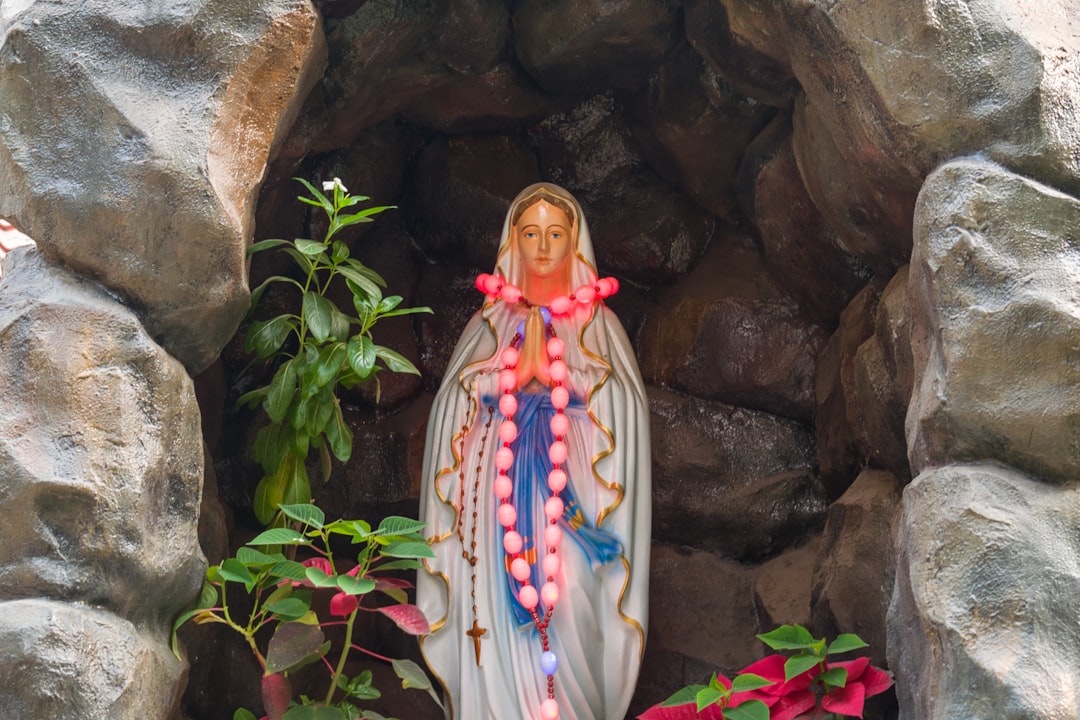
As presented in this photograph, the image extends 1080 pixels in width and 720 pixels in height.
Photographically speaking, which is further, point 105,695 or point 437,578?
point 437,578

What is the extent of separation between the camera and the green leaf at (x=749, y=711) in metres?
2.85

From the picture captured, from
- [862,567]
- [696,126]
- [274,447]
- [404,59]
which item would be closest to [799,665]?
[862,567]

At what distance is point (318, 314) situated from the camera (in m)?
3.40

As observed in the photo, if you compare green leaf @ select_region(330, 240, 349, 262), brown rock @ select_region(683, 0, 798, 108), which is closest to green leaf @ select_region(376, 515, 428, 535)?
green leaf @ select_region(330, 240, 349, 262)

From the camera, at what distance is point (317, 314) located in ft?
11.1

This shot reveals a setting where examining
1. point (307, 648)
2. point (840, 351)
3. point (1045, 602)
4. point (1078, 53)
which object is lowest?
point (307, 648)

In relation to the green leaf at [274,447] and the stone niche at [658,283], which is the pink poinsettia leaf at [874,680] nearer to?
the stone niche at [658,283]

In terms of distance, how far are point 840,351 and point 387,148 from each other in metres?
1.44

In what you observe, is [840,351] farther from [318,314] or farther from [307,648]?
[307,648]

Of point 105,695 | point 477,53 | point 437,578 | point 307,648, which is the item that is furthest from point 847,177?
point 105,695

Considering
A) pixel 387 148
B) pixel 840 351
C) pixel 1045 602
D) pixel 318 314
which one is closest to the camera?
pixel 1045 602

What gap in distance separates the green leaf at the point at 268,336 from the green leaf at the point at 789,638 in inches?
53.1

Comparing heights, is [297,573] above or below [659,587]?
above

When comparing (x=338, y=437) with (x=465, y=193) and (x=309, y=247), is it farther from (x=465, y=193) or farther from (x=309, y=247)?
(x=465, y=193)
